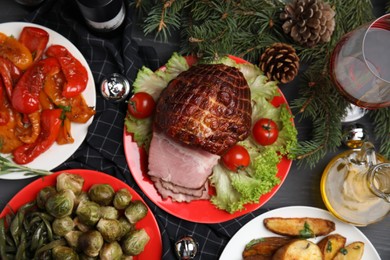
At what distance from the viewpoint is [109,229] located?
2078 mm

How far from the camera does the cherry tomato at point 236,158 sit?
6.89 ft

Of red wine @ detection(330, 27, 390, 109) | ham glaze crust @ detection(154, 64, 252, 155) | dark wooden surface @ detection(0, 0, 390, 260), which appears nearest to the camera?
red wine @ detection(330, 27, 390, 109)

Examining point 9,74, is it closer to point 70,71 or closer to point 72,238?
point 70,71

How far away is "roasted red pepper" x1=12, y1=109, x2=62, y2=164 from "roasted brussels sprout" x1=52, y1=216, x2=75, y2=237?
12.4 inches

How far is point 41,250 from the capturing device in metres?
2.06

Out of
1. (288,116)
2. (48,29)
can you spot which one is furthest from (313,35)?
(48,29)

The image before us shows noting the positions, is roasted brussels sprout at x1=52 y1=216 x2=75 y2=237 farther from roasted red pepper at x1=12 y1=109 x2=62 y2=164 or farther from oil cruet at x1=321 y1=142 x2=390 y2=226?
oil cruet at x1=321 y1=142 x2=390 y2=226

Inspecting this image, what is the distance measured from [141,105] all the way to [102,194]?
44cm

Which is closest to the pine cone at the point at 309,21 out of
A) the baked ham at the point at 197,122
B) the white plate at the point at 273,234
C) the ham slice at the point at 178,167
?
the baked ham at the point at 197,122

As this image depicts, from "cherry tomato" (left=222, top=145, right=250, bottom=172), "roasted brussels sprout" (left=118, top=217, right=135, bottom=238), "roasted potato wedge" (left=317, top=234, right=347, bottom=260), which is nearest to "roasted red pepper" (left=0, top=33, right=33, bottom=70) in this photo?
"roasted brussels sprout" (left=118, top=217, right=135, bottom=238)

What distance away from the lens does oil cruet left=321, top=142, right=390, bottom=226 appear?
6.57 feet

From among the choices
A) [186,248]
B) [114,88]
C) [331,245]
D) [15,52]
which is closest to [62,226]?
[186,248]

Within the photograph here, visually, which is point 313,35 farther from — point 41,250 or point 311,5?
point 41,250

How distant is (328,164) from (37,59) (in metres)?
1.48
